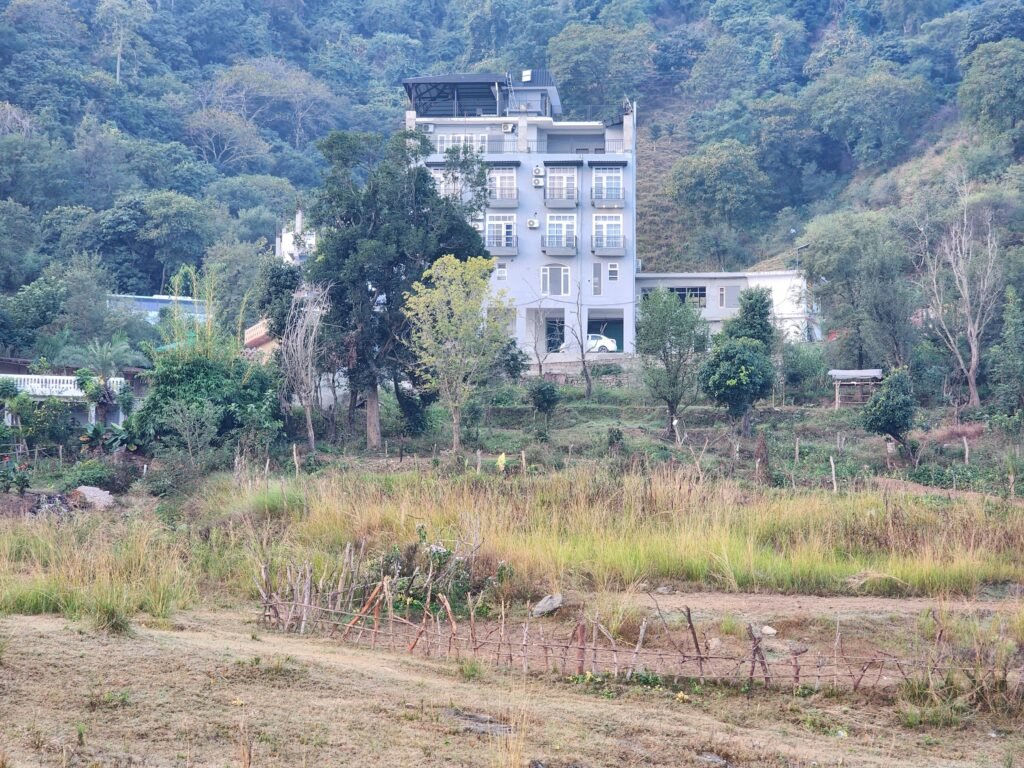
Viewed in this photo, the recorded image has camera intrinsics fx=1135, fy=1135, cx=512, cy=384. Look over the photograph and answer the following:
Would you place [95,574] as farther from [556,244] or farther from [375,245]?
[556,244]

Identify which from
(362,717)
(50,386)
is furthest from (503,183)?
(362,717)

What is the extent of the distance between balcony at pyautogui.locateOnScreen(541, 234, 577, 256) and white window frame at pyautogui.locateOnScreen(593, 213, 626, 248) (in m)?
0.83

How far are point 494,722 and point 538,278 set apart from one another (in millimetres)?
32633

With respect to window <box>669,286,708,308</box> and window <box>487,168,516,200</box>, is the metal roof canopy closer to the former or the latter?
window <box>669,286,708,308</box>

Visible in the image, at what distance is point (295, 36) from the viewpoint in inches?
2741

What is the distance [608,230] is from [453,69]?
30342mm

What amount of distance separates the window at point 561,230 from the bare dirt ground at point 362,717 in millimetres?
31338

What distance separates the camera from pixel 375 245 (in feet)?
82.3

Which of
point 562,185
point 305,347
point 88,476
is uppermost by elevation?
point 562,185

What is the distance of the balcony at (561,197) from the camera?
3834 cm

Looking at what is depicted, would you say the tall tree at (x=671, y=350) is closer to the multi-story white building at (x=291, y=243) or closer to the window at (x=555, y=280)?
the window at (x=555, y=280)

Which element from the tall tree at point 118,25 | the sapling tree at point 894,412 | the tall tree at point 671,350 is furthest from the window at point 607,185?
the tall tree at point 118,25

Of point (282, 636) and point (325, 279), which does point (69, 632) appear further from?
point (325, 279)

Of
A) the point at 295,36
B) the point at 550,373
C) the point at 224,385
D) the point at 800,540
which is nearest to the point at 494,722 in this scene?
the point at 800,540
